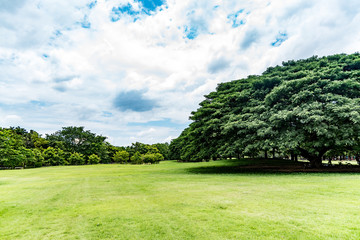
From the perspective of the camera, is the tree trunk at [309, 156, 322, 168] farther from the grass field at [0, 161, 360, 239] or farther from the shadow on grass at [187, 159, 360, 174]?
the grass field at [0, 161, 360, 239]

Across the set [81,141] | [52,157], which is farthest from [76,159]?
[81,141]

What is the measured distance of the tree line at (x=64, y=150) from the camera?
44766 millimetres

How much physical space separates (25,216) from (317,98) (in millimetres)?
20993

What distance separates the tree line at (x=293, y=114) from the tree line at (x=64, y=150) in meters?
42.1

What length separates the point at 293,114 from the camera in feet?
53.2

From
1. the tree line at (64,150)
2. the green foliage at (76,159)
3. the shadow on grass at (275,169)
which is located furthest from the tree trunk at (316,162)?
the green foliage at (76,159)

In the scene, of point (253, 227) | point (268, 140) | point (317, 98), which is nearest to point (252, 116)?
point (268, 140)

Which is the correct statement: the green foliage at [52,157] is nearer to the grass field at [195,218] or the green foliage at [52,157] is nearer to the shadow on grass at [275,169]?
the shadow on grass at [275,169]

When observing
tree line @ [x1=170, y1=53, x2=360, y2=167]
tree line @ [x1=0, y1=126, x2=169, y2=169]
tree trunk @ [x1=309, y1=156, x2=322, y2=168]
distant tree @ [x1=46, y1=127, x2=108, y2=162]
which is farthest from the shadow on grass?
distant tree @ [x1=46, y1=127, x2=108, y2=162]

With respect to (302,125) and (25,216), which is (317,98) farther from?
(25,216)

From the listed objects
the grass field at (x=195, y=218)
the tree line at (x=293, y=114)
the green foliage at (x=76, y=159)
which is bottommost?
the green foliage at (x=76, y=159)

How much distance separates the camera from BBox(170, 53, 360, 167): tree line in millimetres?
15867

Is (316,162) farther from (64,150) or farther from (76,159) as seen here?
(64,150)

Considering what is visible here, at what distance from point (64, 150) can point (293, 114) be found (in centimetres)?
7112
